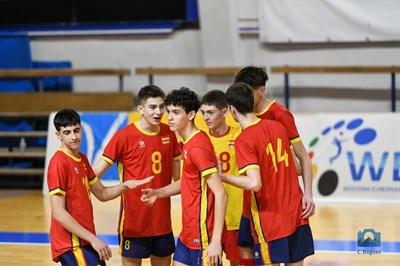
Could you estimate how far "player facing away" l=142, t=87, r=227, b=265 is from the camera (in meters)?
4.85

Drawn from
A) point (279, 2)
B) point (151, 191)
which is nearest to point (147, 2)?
point (279, 2)

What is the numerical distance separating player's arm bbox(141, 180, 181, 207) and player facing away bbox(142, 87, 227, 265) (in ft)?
0.77

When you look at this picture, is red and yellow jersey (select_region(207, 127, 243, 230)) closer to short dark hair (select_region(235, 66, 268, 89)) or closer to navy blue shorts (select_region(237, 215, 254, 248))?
navy blue shorts (select_region(237, 215, 254, 248))

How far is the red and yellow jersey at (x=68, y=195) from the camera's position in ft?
16.1

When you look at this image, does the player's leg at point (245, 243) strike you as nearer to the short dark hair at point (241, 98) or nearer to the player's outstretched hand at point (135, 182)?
the player's outstretched hand at point (135, 182)

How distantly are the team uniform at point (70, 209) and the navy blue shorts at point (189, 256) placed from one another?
0.54 metres

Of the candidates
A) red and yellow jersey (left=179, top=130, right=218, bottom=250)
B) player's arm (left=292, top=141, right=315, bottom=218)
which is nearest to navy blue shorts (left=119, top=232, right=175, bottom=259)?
red and yellow jersey (left=179, top=130, right=218, bottom=250)

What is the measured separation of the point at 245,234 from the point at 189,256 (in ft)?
1.97

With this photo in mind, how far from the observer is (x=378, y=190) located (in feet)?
35.6

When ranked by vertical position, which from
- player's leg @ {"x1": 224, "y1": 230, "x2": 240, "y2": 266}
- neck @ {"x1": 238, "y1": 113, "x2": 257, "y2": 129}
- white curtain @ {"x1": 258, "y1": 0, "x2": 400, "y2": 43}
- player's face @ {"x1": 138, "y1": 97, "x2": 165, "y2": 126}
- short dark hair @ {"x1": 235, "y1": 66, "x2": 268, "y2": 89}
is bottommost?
player's leg @ {"x1": 224, "y1": 230, "x2": 240, "y2": 266}

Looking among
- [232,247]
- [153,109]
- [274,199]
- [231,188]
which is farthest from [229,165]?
[274,199]

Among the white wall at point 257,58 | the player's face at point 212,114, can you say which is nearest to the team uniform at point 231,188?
the player's face at point 212,114
